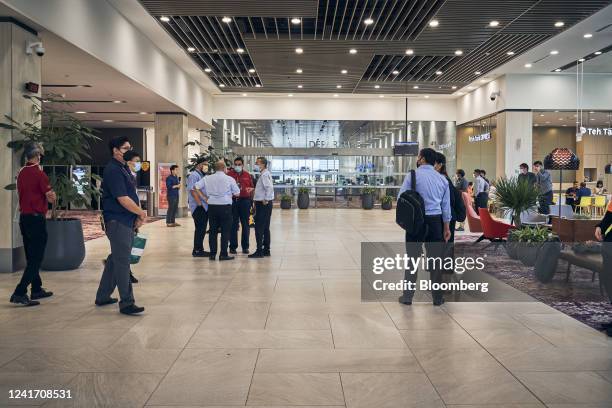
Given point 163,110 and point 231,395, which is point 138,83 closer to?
point 163,110

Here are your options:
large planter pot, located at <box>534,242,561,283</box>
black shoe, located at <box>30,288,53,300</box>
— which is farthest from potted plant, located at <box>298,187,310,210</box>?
black shoe, located at <box>30,288,53,300</box>

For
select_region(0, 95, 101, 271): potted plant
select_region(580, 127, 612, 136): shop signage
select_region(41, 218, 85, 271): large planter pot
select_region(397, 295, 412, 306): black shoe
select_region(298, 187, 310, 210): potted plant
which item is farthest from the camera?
select_region(298, 187, 310, 210): potted plant

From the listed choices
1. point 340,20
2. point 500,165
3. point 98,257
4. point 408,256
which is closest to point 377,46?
point 340,20

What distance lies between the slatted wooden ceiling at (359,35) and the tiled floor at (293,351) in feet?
22.1

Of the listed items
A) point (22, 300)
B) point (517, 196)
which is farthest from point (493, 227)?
point (22, 300)

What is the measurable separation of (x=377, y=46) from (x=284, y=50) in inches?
97.8

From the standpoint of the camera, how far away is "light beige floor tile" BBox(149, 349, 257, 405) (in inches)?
140

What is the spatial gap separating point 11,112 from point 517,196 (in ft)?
26.5

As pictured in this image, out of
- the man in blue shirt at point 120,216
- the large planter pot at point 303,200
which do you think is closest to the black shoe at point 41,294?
the man in blue shirt at point 120,216

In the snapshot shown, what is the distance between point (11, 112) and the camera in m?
8.27

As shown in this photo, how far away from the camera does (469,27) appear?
1334cm

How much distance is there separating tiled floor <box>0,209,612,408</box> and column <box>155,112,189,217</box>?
12.2 metres

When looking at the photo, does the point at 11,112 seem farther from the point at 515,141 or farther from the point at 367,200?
the point at 367,200

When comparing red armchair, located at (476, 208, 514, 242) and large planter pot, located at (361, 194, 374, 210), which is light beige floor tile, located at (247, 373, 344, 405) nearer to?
red armchair, located at (476, 208, 514, 242)
